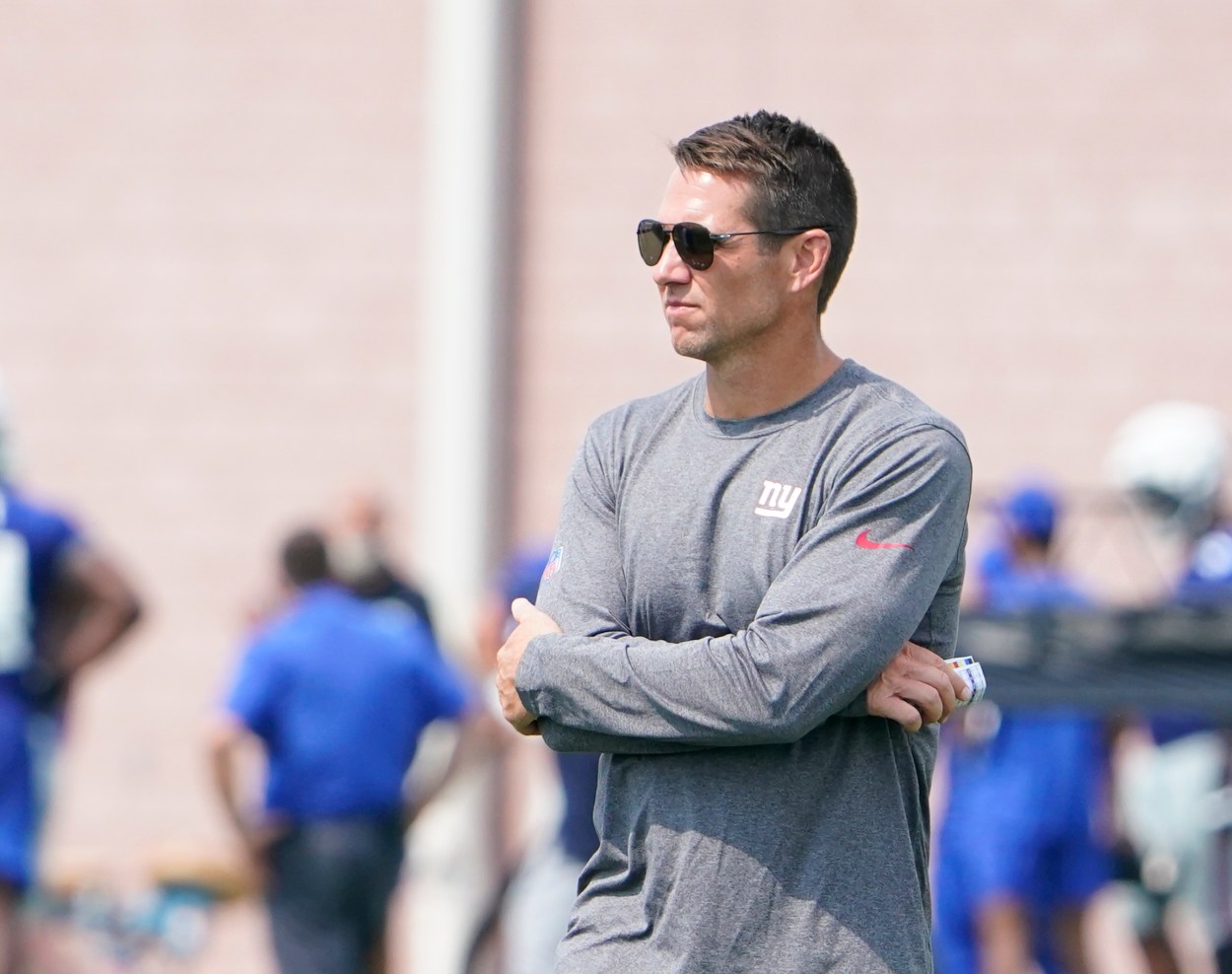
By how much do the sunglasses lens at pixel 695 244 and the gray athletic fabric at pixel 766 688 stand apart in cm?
24

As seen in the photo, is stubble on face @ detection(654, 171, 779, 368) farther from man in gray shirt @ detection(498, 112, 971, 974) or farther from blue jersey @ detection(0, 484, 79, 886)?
blue jersey @ detection(0, 484, 79, 886)

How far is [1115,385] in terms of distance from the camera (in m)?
9.61

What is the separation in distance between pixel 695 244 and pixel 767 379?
221mm

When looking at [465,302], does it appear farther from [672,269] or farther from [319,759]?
[672,269]

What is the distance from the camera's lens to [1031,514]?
726 cm

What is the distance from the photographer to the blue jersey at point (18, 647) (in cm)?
561

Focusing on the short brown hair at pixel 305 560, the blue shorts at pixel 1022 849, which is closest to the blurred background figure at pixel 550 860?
the short brown hair at pixel 305 560

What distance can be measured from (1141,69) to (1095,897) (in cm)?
424

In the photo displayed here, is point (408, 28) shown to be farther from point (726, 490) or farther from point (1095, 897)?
point (726, 490)

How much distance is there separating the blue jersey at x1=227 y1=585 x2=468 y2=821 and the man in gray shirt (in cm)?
381

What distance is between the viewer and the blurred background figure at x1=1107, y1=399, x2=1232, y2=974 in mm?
6555

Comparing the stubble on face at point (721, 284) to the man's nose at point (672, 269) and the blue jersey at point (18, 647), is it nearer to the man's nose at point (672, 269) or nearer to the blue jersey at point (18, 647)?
the man's nose at point (672, 269)

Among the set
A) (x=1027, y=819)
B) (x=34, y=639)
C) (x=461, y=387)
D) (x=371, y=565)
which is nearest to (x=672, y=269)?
(x=34, y=639)

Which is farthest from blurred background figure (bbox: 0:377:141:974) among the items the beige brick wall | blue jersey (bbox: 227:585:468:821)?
the beige brick wall
